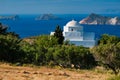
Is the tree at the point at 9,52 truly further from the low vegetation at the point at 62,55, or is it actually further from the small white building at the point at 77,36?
the small white building at the point at 77,36

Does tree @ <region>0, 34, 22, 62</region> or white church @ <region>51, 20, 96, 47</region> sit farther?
white church @ <region>51, 20, 96, 47</region>

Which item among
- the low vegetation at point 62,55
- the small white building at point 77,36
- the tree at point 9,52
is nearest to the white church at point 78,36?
the small white building at point 77,36

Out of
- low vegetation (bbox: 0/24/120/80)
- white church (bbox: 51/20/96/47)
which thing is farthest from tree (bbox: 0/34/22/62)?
white church (bbox: 51/20/96/47)

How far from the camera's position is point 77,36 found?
6178 cm

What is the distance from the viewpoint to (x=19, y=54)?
2628 cm

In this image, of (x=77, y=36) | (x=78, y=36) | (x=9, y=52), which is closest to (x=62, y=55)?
(x=9, y=52)

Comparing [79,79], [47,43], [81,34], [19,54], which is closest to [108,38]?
[81,34]

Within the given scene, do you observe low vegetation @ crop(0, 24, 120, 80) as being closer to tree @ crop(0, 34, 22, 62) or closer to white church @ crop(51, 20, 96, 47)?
tree @ crop(0, 34, 22, 62)

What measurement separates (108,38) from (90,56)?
82.0ft

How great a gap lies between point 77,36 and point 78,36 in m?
0.22

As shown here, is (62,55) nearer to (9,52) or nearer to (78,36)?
(9,52)

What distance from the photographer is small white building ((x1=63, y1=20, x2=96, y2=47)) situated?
6083 centimetres

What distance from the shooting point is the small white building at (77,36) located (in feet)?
200

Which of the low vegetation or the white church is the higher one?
the low vegetation
